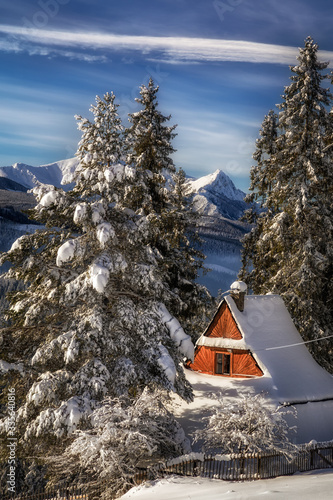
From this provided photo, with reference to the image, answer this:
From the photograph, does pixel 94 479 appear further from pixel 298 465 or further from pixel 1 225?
pixel 1 225

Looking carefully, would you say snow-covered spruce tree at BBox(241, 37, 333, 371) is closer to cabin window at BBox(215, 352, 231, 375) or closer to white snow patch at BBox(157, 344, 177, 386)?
cabin window at BBox(215, 352, 231, 375)

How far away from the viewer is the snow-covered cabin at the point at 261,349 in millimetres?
24156

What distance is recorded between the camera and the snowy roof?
2373 cm

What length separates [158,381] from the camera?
57.0ft

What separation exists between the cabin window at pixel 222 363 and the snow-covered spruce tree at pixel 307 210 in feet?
17.9

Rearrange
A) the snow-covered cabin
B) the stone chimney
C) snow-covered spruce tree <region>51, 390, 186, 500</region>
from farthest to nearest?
1. the stone chimney
2. the snow-covered cabin
3. snow-covered spruce tree <region>51, 390, 186, 500</region>

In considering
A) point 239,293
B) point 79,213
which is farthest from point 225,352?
point 79,213

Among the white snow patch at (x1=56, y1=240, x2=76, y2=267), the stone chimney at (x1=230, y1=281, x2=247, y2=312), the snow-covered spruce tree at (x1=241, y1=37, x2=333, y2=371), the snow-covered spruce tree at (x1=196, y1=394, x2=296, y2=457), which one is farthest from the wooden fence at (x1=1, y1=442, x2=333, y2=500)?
the snow-covered spruce tree at (x1=241, y1=37, x2=333, y2=371)

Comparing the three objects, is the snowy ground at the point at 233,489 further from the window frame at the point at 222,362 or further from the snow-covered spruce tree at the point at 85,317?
the window frame at the point at 222,362

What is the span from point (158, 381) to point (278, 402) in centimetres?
771

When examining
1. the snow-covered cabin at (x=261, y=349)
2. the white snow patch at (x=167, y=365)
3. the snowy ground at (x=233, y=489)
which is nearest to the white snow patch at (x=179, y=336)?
the white snow patch at (x=167, y=365)

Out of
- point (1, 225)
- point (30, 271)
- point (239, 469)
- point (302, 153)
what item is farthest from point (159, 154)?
point (1, 225)

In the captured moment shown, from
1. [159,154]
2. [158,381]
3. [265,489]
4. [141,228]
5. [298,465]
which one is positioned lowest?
[298,465]

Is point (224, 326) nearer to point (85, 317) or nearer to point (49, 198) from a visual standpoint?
point (85, 317)
